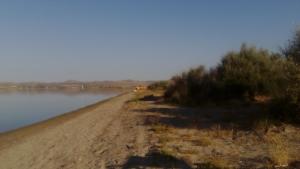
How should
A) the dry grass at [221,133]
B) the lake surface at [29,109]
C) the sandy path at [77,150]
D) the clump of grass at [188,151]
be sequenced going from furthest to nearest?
the lake surface at [29,109] → the dry grass at [221,133] → the sandy path at [77,150] → the clump of grass at [188,151]

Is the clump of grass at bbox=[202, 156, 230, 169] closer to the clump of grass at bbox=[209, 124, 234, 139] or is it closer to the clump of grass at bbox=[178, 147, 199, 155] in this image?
the clump of grass at bbox=[178, 147, 199, 155]

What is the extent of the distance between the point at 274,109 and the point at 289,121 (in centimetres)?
113

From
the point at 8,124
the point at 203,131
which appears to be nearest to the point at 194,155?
the point at 203,131

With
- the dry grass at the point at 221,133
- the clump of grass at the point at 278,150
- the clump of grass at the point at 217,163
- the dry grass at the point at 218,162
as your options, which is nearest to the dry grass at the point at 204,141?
→ the dry grass at the point at 221,133

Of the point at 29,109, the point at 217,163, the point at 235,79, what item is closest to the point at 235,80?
the point at 235,79

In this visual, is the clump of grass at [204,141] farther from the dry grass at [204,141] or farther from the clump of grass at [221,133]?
the clump of grass at [221,133]

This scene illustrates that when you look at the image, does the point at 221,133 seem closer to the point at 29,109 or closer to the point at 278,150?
the point at 278,150

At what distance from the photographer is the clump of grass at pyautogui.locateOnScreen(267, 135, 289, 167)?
9850mm

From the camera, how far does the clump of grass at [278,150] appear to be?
9850 millimetres

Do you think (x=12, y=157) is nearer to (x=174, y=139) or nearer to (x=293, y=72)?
(x=174, y=139)

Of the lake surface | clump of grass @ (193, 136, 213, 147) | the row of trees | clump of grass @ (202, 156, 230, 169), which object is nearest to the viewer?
clump of grass @ (202, 156, 230, 169)

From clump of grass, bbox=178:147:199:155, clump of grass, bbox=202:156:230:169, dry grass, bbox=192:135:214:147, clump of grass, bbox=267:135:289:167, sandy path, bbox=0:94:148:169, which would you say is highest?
clump of grass, bbox=267:135:289:167

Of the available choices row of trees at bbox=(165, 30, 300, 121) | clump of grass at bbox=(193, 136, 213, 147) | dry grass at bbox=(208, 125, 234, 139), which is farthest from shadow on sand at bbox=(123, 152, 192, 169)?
row of trees at bbox=(165, 30, 300, 121)

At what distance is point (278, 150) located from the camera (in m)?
11.2
